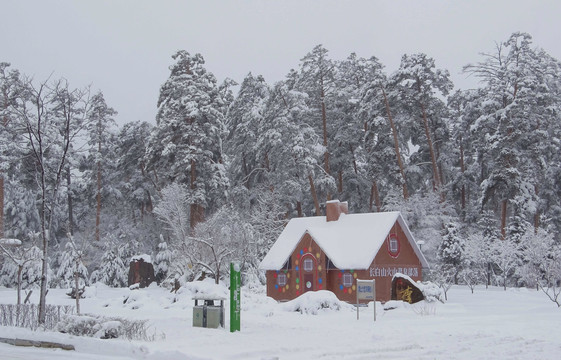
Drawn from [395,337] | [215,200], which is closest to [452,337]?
[395,337]

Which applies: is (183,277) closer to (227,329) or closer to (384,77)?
(227,329)

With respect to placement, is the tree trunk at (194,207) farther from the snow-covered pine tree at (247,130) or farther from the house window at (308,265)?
the house window at (308,265)

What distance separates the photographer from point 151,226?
51719mm

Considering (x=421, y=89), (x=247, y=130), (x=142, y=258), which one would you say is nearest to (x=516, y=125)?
(x=421, y=89)

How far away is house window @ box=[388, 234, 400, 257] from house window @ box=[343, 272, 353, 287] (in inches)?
116

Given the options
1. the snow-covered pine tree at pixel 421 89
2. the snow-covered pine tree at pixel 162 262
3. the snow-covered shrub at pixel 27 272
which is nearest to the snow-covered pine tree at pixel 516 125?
the snow-covered pine tree at pixel 421 89

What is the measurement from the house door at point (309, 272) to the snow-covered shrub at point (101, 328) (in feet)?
58.8

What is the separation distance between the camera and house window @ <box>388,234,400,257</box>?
1281 inches

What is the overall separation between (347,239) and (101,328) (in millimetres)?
20180

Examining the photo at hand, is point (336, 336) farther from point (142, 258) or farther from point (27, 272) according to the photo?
point (27, 272)

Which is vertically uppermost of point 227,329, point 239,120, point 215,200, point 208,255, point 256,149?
point 239,120

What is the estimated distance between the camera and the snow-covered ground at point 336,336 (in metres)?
12.3

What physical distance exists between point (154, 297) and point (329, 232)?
10.2 metres

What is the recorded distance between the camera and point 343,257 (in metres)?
31.1
